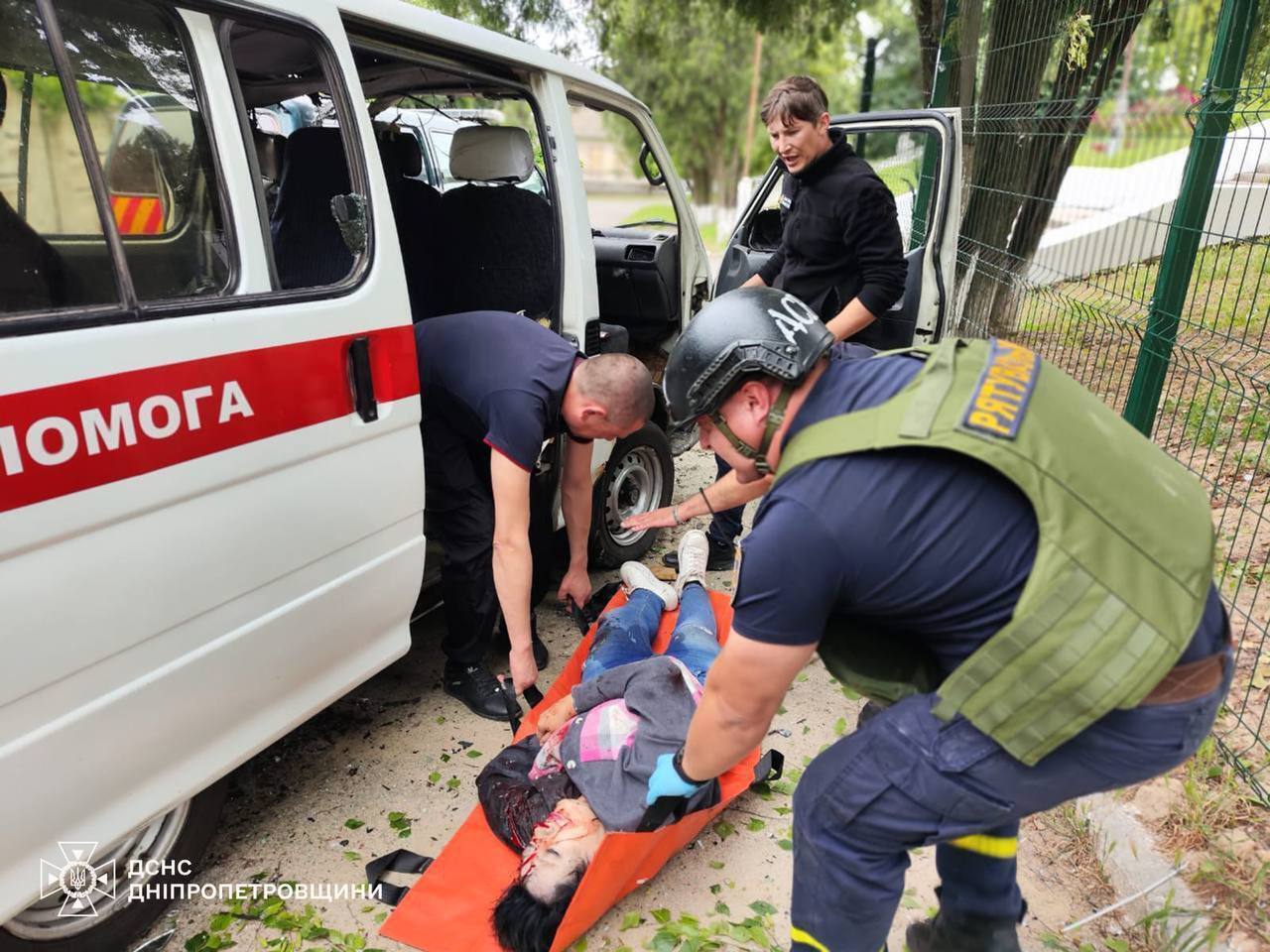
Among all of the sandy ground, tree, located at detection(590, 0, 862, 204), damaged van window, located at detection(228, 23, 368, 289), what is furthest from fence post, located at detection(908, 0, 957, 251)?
tree, located at detection(590, 0, 862, 204)

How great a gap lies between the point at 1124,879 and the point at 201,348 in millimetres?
2548

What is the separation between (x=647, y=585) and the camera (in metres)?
3.26

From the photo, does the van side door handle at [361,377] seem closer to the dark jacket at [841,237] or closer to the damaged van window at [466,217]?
the damaged van window at [466,217]

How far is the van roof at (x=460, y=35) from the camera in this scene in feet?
7.45

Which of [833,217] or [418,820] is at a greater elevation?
[833,217]

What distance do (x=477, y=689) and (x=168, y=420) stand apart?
1.61 meters

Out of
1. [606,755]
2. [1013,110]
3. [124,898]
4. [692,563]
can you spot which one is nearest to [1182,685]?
[606,755]

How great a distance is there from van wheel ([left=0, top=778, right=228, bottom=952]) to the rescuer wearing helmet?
1354 mm

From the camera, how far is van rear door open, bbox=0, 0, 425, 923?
1.55 meters

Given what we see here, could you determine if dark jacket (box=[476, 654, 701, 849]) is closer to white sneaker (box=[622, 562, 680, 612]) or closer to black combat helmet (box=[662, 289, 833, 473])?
white sneaker (box=[622, 562, 680, 612])

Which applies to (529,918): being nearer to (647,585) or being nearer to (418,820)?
(418,820)


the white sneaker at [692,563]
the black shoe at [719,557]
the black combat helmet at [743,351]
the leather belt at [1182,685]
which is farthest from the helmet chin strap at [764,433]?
the black shoe at [719,557]

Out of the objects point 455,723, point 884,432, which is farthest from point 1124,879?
point 455,723

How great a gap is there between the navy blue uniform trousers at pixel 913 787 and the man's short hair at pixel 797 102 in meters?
2.43
